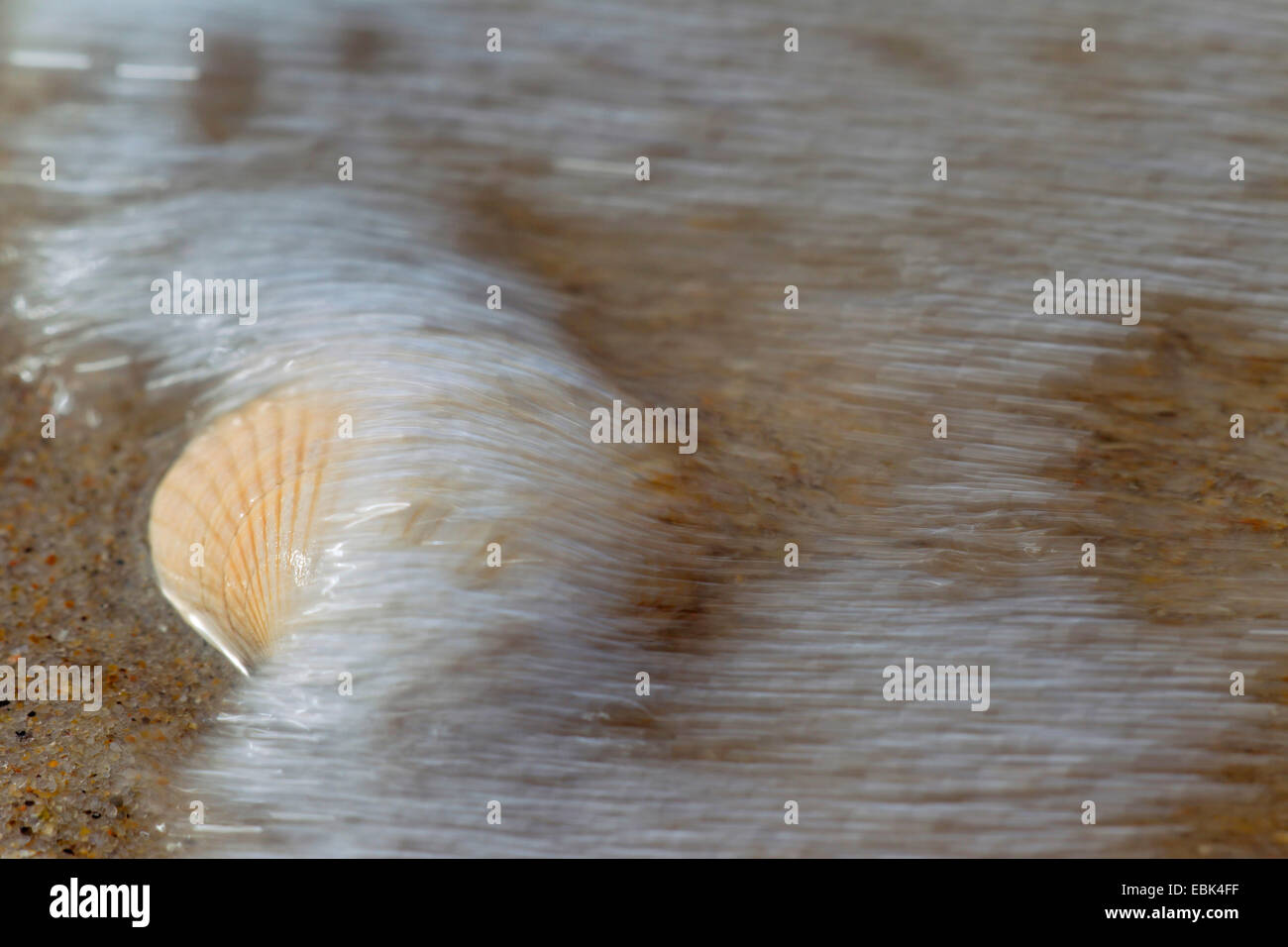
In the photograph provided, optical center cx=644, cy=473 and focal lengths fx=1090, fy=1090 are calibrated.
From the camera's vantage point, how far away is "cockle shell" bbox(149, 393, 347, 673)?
2287 mm

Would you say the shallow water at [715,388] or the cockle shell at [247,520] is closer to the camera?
the shallow water at [715,388]

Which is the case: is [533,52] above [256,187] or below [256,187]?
above

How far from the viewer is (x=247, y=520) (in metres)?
2.37

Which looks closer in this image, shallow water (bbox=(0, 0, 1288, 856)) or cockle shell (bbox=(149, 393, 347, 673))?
shallow water (bbox=(0, 0, 1288, 856))

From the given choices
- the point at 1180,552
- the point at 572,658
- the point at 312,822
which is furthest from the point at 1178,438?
the point at 312,822

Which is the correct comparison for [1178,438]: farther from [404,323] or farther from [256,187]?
[256,187]

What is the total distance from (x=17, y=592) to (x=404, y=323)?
109 centimetres

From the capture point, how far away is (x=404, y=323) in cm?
265

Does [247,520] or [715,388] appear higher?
[715,388]

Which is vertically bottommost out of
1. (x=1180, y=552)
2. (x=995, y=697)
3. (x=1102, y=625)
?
(x=995, y=697)

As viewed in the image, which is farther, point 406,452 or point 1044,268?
point 1044,268

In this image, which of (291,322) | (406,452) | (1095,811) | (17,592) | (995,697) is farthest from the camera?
(291,322)

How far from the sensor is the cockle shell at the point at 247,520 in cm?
229

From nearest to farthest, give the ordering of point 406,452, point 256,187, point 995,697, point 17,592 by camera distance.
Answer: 1. point 995,697
2. point 406,452
3. point 17,592
4. point 256,187
